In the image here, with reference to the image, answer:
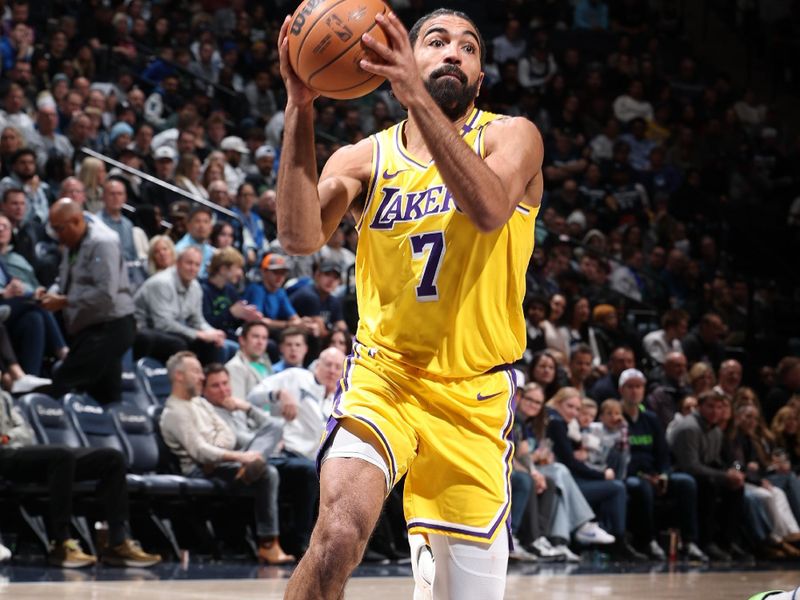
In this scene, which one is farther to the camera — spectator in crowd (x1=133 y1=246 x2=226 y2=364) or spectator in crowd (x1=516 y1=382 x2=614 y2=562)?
spectator in crowd (x1=516 y1=382 x2=614 y2=562)

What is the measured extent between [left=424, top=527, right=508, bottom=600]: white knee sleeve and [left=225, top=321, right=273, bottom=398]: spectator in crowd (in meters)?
6.05

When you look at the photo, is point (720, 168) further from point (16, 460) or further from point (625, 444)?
point (16, 460)

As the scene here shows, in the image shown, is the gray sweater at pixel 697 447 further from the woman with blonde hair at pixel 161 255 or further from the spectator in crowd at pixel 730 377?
the woman with blonde hair at pixel 161 255

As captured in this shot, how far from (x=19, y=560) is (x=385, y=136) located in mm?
5334

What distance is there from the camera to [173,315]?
32.7 ft

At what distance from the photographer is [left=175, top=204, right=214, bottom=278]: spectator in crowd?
35.6ft

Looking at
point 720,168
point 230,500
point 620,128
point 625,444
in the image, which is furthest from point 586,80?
point 230,500

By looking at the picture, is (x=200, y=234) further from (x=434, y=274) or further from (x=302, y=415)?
(x=434, y=274)

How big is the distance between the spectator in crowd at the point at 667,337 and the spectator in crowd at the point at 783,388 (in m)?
1.04

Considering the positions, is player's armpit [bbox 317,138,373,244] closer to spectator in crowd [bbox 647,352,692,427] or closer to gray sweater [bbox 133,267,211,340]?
gray sweater [bbox 133,267,211,340]

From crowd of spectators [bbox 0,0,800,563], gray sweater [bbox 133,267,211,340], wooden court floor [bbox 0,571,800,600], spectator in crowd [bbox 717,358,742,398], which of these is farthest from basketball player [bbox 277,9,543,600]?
spectator in crowd [bbox 717,358,742,398]

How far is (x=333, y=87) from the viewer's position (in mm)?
3736

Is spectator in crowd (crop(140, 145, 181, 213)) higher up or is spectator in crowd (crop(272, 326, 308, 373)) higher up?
spectator in crowd (crop(140, 145, 181, 213))

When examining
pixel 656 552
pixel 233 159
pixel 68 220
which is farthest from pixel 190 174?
pixel 656 552
